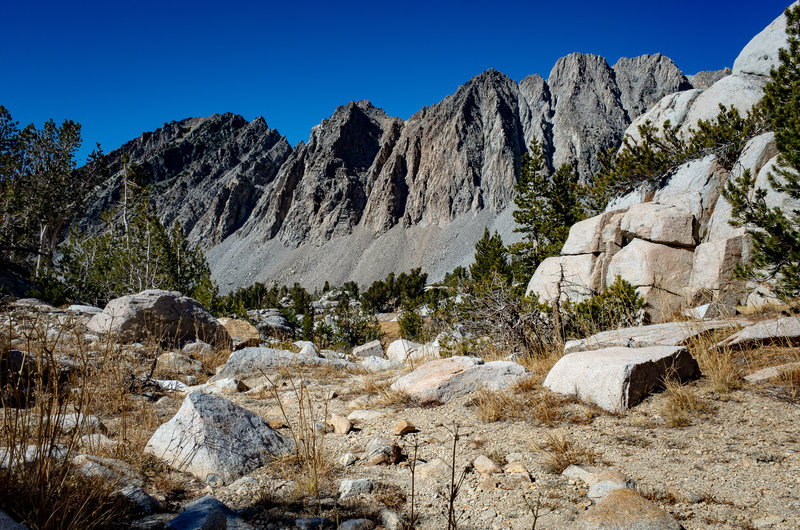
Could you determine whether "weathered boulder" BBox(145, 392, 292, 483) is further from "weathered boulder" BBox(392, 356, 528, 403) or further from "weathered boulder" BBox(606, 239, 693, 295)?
"weathered boulder" BBox(606, 239, 693, 295)

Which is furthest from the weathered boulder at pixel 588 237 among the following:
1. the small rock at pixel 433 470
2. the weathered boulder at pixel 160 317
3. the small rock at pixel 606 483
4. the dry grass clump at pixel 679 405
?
the small rock at pixel 433 470

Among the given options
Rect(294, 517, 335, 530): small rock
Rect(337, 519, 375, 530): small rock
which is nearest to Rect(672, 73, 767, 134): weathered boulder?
Rect(337, 519, 375, 530): small rock

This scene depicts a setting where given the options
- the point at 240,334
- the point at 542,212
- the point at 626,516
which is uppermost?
the point at 542,212

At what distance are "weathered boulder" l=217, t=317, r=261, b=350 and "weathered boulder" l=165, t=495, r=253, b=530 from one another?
9.23 meters

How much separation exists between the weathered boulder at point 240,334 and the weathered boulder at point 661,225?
40.2 feet

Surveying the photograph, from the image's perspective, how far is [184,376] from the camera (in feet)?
23.1

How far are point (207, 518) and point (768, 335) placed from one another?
248 inches

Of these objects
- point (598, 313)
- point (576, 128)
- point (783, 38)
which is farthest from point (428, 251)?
point (598, 313)

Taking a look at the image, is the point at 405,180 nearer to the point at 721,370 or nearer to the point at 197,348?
the point at 197,348

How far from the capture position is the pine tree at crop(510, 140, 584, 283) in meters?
20.8

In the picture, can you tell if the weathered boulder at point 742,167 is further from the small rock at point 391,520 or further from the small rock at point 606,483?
the small rock at point 391,520

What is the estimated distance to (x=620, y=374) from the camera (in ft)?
13.0

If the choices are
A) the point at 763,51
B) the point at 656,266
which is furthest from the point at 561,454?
the point at 763,51

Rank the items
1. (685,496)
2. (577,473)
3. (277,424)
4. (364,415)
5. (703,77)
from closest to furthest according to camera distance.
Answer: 1. (685,496)
2. (577,473)
3. (277,424)
4. (364,415)
5. (703,77)
